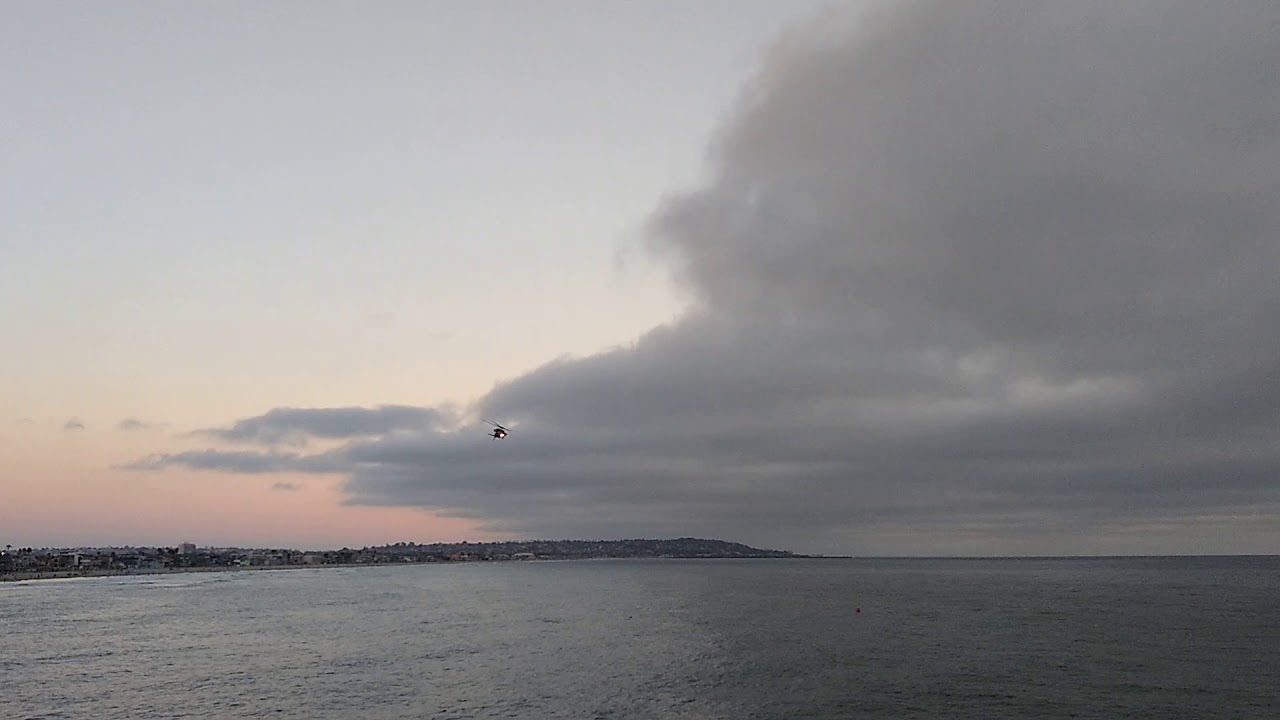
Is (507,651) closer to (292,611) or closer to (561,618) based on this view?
(561,618)

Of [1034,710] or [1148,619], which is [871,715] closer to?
[1034,710]

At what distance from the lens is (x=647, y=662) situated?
257 feet

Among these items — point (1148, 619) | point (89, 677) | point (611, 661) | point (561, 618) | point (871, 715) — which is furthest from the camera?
point (561, 618)

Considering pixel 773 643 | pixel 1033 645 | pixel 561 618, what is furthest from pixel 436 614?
pixel 1033 645

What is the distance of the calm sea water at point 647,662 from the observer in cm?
5800

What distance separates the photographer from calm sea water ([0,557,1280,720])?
5800 cm

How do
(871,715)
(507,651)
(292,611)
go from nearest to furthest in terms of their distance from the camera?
(871,715) < (507,651) < (292,611)

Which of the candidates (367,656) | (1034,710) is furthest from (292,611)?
(1034,710)

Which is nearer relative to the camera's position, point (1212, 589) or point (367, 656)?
point (367, 656)

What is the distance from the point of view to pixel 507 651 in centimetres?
8694

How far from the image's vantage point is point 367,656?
8350 centimetres

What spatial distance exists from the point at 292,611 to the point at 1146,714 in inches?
4861

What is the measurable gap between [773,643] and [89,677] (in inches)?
2457

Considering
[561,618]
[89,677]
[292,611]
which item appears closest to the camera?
[89,677]
